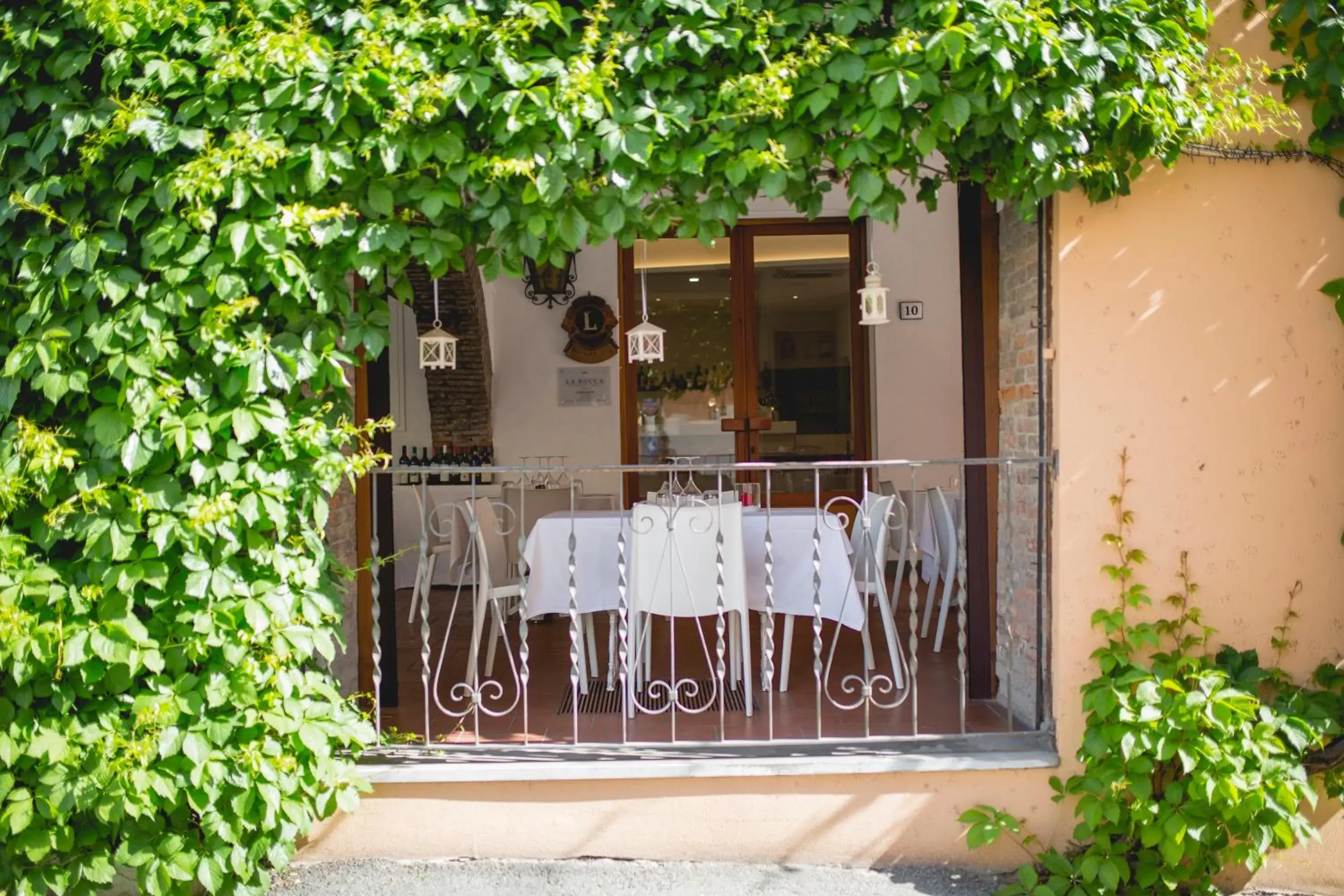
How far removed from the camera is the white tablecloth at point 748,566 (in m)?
3.99

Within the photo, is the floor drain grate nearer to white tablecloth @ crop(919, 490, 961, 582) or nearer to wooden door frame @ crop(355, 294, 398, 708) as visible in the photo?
wooden door frame @ crop(355, 294, 398, 708)

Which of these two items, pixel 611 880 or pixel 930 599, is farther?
pixel 930 599

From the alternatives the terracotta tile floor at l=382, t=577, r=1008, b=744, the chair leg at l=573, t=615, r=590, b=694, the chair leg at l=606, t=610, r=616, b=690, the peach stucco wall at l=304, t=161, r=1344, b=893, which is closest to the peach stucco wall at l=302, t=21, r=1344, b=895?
the peach stucco wall at l=304, t=161, r=1344, b=893

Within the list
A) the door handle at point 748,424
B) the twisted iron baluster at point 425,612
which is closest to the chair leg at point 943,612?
the twisted iron baluster at point 425,612

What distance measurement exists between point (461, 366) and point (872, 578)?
175 inches

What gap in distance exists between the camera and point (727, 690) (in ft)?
13.6

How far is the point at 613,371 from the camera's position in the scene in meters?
8.15

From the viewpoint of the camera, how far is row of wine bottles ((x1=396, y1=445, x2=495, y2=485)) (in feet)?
25.0

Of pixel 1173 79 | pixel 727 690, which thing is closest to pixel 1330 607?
pixel 1173 79

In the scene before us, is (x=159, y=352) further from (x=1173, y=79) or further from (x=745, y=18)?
(x=1173, y=79)

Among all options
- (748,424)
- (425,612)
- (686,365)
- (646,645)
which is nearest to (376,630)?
(425,612)

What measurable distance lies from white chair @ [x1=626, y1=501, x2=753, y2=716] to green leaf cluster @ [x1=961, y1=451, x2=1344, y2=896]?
3.81ft

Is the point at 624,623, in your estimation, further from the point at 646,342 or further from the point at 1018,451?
the point at 646,342

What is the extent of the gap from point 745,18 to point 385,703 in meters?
2.84
